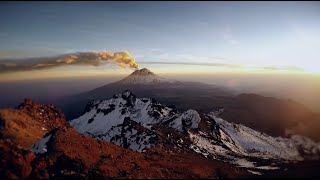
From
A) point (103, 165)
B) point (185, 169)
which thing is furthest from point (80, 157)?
point (185, 169)

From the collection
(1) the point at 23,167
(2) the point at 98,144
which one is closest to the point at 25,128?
(2) the point at 98,144

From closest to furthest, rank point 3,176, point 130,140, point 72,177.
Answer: point 3,176 < point 72,177 < point 130,140

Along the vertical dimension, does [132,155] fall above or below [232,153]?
above

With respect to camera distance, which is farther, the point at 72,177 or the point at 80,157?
the point at 80,157

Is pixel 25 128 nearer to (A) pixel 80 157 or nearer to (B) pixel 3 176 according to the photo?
(A) pixel 80 157

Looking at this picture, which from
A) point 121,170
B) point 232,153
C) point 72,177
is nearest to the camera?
point 72,177

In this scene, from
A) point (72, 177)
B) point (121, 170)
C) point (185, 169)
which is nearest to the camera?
point (72, 177)

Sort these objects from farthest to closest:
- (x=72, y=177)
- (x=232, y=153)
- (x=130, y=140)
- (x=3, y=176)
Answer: (x=232, y=153) → (x=130, y=140) → (x=72, y=177) → (x=3, y=176)

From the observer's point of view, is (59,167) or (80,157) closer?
(59,167)

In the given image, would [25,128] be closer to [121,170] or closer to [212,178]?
[121,170]
